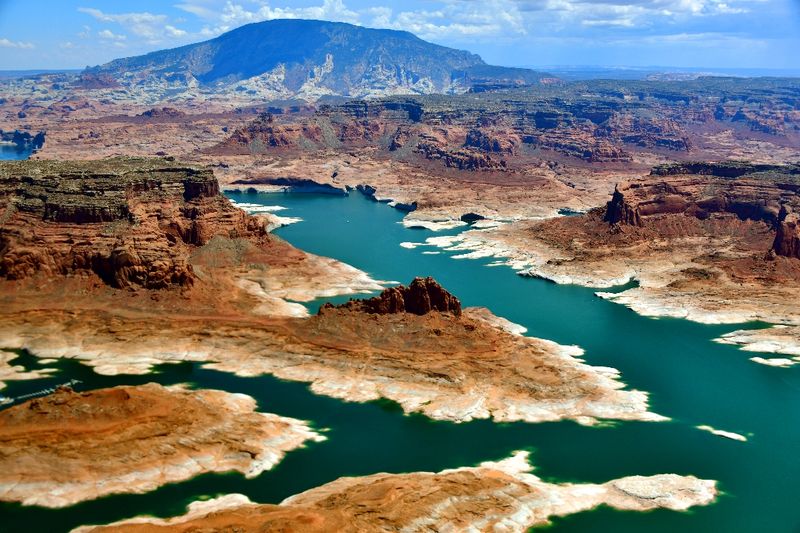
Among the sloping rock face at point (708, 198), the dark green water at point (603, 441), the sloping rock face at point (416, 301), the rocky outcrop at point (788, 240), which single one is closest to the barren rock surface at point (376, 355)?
the sloping rock face at point (416, 301)

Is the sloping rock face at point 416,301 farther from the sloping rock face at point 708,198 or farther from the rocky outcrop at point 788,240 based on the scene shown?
the sloping rock face at point 708,198

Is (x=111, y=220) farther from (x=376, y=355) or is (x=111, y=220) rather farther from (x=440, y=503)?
(x=440, y=503)

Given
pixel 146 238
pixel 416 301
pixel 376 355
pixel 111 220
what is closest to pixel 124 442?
pixel 376 355

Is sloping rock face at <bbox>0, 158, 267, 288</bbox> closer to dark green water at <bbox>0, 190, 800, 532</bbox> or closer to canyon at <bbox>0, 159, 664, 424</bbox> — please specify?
canyon at <bbox>0, 159, 664, 424</bbox>

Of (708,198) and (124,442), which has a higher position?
(708,198)

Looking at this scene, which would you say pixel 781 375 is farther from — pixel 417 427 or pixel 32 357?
pixel 32 357

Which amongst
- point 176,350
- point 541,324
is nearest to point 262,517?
point 176,350
